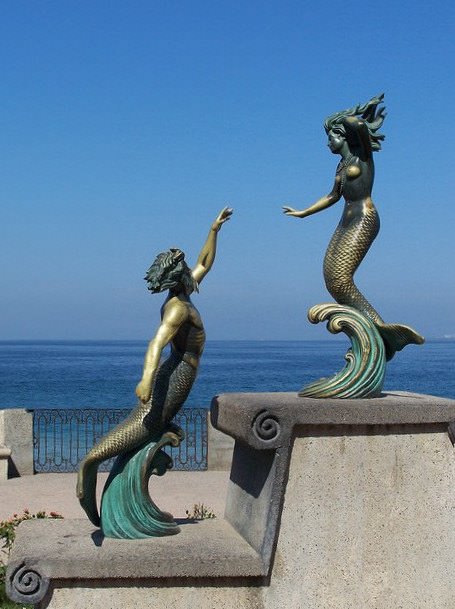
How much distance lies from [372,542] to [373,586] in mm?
299

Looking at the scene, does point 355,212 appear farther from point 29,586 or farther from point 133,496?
point 29,586

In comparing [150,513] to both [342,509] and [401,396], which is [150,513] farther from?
[401,396]

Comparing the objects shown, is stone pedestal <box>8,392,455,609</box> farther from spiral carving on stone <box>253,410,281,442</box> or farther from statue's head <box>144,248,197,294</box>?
statue's head <box>144,248,197,294</box>

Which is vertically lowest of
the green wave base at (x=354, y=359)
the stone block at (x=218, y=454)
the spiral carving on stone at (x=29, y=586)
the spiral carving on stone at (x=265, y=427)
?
the stone block at (x=218, y=454)

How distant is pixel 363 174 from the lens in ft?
22.0

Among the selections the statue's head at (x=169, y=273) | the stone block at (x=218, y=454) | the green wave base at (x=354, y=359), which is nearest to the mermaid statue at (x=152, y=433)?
the statue's head at (x=169, y=273)

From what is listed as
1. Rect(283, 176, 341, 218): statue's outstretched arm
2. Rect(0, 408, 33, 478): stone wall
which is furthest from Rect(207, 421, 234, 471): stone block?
Rect(283, 176, 341, 218): statue's outstretched arm

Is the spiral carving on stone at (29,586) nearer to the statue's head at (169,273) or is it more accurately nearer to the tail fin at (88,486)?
the tail fin at (88,486)

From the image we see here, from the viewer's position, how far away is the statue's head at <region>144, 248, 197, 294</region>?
6184 millimetres

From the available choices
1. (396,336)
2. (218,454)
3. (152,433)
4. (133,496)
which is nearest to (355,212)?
(396,336)

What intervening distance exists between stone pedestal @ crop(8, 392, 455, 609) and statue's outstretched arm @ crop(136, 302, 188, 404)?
67 centimetres

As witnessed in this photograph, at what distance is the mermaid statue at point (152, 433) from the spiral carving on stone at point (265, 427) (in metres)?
0.63

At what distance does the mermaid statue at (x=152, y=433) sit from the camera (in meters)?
6.23

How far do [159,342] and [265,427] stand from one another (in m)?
0.89
